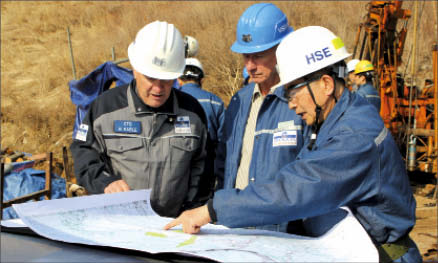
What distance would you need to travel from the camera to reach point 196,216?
1.76m

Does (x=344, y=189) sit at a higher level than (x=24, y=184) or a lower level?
higher

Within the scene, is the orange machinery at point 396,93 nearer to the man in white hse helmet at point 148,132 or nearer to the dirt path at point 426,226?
the dirt path at point 426,226

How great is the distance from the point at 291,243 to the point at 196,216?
0.40 metres

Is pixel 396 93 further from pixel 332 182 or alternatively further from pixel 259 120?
pixel 332 182

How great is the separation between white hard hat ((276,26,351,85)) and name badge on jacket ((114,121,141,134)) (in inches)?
40.7

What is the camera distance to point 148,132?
2.70 meters

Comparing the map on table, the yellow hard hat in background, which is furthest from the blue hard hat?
the yellow hard hat in background

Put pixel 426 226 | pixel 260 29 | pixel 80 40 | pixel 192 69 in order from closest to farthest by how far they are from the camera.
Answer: pixel 260 29, pixel 192 69, pixel 426 226, pixel 80 40

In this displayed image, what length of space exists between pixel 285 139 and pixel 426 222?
621 cm

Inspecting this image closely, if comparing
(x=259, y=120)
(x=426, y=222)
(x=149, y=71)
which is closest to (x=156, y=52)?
(x=149, y=71)

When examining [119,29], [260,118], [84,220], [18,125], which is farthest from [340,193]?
[119,29]

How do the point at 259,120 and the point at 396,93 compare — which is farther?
the point at 396,93

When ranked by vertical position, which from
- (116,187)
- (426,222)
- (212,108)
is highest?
(116,187)

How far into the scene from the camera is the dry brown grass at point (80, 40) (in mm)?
12062
